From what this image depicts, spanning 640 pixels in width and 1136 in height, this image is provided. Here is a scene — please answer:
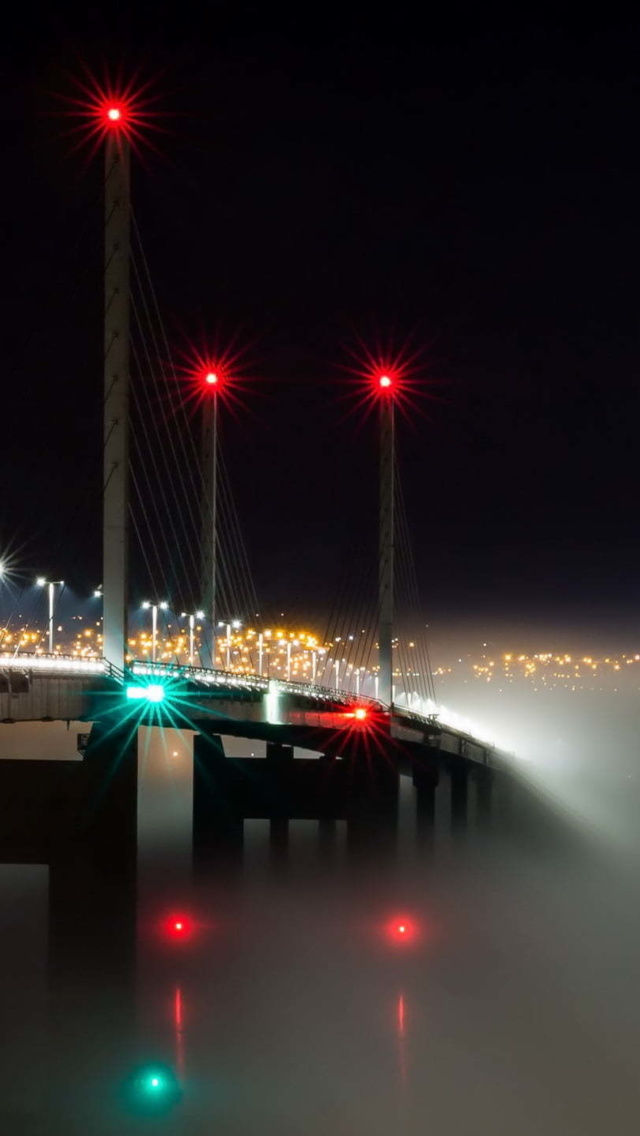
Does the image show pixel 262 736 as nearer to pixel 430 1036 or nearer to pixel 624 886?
pixel 624 886

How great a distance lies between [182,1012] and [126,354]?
1235cm

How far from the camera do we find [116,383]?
88.4 feet

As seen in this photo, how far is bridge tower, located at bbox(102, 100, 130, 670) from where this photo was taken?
25.8m

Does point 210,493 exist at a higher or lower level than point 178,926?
higher

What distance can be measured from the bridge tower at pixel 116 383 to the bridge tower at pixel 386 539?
17187 millimetres

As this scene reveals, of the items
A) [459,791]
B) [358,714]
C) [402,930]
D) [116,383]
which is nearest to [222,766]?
[358,714]

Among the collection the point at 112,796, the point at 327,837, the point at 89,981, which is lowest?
the point at 89,981

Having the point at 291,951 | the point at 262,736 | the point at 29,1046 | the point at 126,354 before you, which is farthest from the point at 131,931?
the point at 262,736

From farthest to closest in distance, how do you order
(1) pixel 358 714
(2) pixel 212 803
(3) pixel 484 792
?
(3) pixel 484 792 < (2) pixel 212 803 < (1) pixel 358 714

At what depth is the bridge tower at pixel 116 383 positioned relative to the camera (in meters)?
25.8

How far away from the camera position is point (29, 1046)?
20.4 m

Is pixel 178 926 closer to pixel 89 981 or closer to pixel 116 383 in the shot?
pixel 89 981

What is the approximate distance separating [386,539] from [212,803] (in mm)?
10746

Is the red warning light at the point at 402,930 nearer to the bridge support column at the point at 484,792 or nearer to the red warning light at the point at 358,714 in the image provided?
the red warning light at the point at 358,714
